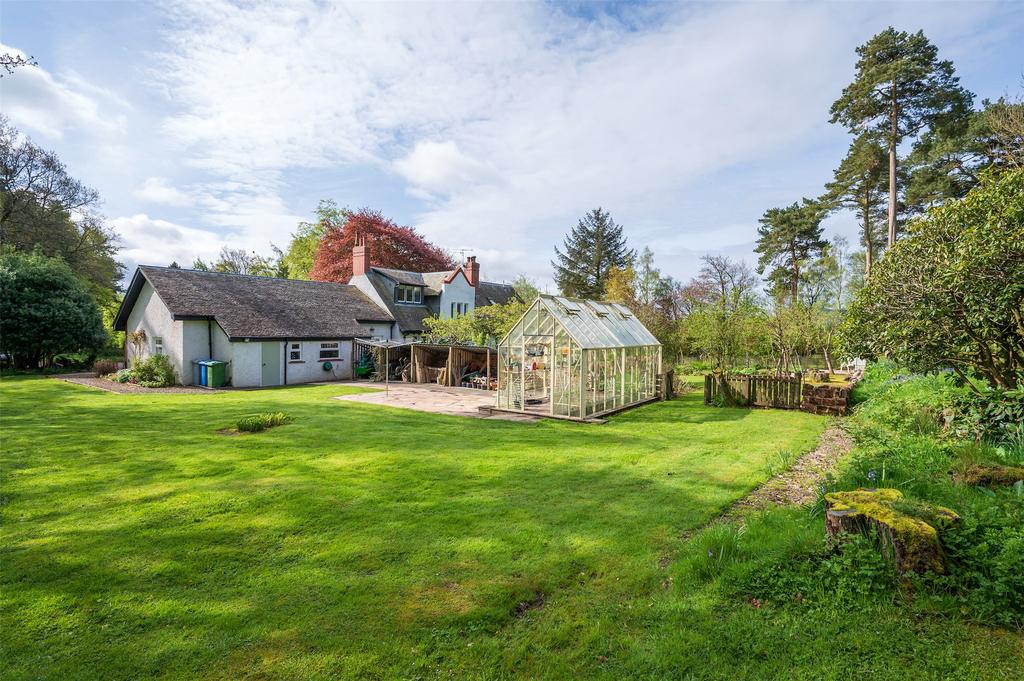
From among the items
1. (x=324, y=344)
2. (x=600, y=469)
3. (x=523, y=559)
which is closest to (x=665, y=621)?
(x=523, y=559)

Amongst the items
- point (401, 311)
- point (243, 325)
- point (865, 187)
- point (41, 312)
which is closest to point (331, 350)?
point (243, 325)

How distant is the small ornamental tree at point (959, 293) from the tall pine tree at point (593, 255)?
128 feet

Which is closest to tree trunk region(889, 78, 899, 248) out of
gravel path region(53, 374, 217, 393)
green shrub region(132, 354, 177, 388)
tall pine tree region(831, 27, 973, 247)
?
tall pine tree region(831, 27, 973, 247)

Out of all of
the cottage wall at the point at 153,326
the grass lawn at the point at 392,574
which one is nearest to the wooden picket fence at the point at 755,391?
the grass lawn at the point at 392,574

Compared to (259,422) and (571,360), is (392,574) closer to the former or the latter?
(259,422)

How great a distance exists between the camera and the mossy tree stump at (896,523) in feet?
→ 14.3

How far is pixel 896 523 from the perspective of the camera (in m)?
4.52

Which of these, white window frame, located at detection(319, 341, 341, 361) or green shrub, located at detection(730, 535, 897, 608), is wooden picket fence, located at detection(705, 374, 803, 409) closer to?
green shrub, located at detection(730, 535, 897, 608)

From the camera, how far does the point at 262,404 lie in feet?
54.5

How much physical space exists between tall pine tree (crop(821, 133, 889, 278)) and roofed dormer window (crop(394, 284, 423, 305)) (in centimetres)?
2687

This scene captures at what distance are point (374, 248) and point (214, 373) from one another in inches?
932

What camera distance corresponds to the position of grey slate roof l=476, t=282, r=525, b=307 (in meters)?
37.5

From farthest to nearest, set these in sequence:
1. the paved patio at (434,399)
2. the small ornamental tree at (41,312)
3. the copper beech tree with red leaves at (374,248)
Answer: the copper beech tree with red leaves at (374,248) → the small ornamental tree at (41,312) → the paved patio at (434,399)

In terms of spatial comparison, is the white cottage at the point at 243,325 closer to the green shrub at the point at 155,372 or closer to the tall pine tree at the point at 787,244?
the green shrub at the point at 155,372
